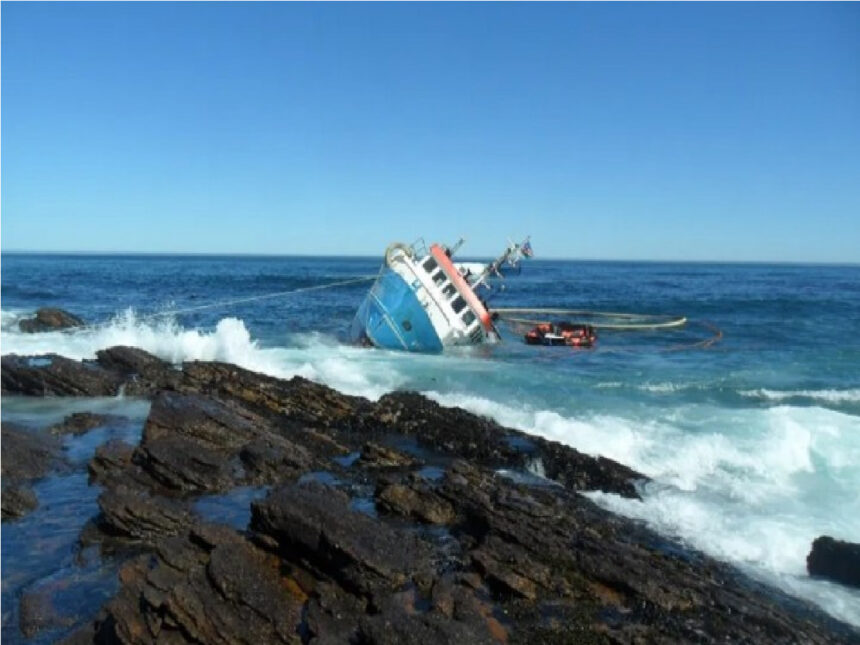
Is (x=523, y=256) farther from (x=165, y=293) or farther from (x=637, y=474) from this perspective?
(x=165, y=293)

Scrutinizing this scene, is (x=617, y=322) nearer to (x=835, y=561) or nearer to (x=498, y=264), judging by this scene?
(x=498, y=264)

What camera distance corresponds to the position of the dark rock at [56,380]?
1859 centimetres

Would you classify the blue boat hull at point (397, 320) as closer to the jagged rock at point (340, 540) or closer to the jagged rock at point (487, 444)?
the jagged rock at point (487, 444)

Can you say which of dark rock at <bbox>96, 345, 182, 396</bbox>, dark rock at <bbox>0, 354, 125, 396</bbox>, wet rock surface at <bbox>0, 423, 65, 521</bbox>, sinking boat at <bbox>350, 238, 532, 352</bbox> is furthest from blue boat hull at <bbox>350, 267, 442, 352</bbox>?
wet rock surface at <bbox>0, 423, 65, 521</bbox>

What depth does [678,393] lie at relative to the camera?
2250cm

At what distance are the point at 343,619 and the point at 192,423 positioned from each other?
7.38 m

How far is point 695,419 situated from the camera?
19.0 meters

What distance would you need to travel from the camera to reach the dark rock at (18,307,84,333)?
3073cm

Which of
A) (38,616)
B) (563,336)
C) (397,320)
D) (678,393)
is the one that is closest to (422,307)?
(397,320)

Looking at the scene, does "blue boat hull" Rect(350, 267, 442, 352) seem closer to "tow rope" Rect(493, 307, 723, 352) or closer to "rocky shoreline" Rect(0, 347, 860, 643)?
"tow rope" Rect(493, 307, 723, 352)

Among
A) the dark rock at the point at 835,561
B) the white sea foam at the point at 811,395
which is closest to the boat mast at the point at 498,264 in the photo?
the white sea foam at the point at 811,395

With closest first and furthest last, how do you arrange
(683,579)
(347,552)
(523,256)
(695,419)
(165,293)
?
(347,552) → (683,579) → (695,419) → (523,256) → (165,293)

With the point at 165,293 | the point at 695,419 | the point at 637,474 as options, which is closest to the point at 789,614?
the point at 637,474

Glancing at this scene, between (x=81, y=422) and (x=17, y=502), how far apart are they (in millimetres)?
4980
